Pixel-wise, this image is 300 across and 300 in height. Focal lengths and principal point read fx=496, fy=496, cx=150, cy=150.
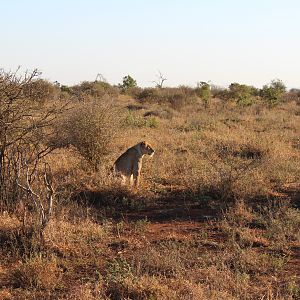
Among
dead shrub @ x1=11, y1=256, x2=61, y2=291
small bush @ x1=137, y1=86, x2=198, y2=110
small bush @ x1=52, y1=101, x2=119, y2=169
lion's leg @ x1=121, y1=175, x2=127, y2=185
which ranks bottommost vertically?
dead shrub @ x1=11, y1=256, x2=61, y2=291

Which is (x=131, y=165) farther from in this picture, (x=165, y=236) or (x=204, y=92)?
(x=204, y=92)

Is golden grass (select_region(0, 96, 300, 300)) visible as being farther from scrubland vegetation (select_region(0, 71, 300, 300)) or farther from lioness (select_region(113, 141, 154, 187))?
lioness (select_region(113, 141, 154, 187))

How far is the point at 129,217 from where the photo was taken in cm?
818

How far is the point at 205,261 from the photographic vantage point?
19.5 ft

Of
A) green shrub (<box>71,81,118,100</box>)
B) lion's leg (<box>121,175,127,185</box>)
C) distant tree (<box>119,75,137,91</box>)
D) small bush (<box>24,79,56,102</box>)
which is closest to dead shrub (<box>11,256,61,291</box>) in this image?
small bush (<box>24,79,56,102</box>)

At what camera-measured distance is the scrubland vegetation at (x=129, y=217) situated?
526 cm

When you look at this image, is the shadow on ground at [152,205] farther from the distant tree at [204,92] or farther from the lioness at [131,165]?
the distant tree at [204,92]

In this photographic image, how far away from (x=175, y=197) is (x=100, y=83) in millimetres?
29521

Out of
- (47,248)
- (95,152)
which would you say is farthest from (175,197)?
(47,248)

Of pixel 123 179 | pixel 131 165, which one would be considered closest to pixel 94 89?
pixel 131 165

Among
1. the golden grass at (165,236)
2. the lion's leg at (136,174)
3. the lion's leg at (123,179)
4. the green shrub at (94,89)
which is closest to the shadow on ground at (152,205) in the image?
the golden grass at (165,236)

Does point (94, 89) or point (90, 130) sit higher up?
point (94, 89)

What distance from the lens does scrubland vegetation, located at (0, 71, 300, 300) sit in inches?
207

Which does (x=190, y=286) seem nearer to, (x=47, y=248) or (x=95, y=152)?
(x=47, y=248)
